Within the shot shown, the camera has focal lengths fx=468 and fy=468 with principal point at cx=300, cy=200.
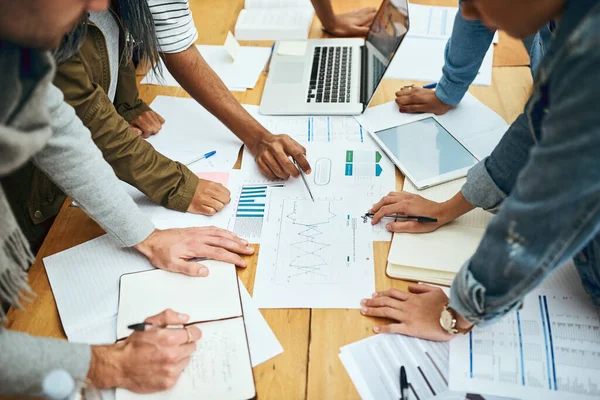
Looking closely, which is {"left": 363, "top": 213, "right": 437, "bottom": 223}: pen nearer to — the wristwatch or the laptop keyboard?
the wristwatch

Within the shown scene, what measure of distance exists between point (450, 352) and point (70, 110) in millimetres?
718

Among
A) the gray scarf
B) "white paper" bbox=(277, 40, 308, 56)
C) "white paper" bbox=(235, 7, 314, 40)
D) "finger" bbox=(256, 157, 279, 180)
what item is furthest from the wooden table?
"white paper" bbox=(235, 7, 314, 40)

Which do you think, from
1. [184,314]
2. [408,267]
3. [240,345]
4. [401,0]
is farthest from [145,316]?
[401,0]

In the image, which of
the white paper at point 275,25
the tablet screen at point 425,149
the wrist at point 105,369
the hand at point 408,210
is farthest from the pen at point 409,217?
the white paper at point 275,25

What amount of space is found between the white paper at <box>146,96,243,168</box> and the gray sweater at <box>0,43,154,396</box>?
11.1 inches

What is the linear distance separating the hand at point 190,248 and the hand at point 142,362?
5.9 inches

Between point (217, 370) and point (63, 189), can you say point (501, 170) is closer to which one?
point (217, 370)

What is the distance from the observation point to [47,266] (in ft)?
2.97

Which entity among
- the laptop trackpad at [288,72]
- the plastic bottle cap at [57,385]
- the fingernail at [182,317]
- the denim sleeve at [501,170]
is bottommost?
the fingernail at [182,317]

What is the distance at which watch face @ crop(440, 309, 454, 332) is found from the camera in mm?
738

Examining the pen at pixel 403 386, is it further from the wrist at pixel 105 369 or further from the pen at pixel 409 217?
the wrist at pixel 105 369

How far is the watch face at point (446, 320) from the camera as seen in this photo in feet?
2.42

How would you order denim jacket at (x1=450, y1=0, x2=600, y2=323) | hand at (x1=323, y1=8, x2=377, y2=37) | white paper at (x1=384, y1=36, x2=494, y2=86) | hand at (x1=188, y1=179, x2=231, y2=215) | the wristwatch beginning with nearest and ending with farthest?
denim jacket at (x1=450, y1=0, x2=600, y2=323) < the wristwatch < hand at (x1=188, y1=179, x2=231, y2=215) < white paper at (x1=384, y1=36, x2=494, y2=86) < hand at (x1=323, y1=8, x2=377, y2=37)

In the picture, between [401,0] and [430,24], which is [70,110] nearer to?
[401,0]
